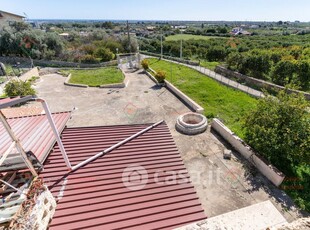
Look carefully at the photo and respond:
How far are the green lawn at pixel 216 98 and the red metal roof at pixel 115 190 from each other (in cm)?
714

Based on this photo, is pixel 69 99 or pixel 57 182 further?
pixel 69 99

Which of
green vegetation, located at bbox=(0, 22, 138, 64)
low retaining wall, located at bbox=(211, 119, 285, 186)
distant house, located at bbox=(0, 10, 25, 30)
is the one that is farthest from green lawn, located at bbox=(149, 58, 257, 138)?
distant house, located at bbox=(0, 10, 25, 30)

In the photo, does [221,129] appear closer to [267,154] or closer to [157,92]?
[267,154]

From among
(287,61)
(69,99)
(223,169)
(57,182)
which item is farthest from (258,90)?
(57,182)

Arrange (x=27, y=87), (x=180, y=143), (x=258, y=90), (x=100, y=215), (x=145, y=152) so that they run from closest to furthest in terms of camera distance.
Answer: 1. (x=100, y=215)
2. (x=145, y=152)
3. (x=180, y=143)
4. (x=27, y=87)
5. (x=258, y=90)

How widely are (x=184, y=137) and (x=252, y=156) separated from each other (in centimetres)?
394

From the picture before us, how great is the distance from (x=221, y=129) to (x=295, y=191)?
4.79 metres

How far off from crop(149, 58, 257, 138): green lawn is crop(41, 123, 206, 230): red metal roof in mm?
7139

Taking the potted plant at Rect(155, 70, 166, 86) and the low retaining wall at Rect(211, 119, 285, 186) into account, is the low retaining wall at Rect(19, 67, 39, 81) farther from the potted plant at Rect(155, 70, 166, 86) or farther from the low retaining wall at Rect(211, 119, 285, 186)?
the low retaining wall at Rect(211, 119, 285, 186)

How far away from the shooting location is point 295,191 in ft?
28.3

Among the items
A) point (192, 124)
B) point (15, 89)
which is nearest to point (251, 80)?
point (192, 124)

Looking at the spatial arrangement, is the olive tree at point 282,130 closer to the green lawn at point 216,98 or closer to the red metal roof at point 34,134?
the green lawn at point 216,98

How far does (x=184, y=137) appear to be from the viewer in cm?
1192

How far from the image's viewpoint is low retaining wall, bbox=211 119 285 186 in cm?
877
